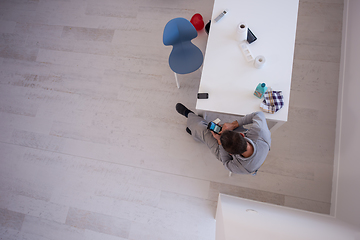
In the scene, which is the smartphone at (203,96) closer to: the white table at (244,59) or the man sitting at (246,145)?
the white table at (244,59)

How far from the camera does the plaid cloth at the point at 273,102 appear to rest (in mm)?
1722

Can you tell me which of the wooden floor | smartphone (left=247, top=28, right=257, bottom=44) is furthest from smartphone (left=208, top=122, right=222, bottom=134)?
smartphone (left=247, top=28, right=257, bottom=44)

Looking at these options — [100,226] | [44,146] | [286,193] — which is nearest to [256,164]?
[286,193]

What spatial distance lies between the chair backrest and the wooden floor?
1.63ft

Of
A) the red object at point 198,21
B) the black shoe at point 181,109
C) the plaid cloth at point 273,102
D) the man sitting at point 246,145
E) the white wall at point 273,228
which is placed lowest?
the white wall at point 273,228

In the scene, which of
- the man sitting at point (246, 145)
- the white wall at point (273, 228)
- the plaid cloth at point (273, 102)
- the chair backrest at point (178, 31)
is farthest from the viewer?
the chair backrest at point (178, 31)

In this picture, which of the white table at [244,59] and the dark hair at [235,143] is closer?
the dark hair at [235,143]

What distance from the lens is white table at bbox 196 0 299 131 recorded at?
179cm

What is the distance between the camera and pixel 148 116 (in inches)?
104

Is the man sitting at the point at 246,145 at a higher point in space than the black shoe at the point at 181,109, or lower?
lower

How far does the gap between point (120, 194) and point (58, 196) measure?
0.78 m

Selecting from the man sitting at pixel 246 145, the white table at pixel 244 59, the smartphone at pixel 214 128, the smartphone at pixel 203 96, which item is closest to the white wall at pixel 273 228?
the man sitting at pixel 246 145

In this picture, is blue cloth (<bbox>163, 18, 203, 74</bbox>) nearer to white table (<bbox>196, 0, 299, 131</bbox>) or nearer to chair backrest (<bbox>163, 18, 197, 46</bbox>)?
chair backrest (<bbox>163, 18, 197, 46</bbox>)

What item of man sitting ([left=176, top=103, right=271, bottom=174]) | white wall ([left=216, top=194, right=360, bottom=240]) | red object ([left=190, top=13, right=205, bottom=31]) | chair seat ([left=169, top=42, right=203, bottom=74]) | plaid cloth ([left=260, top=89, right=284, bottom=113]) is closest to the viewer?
white wall ([left=216, top=194, right=360, bottom=240])
